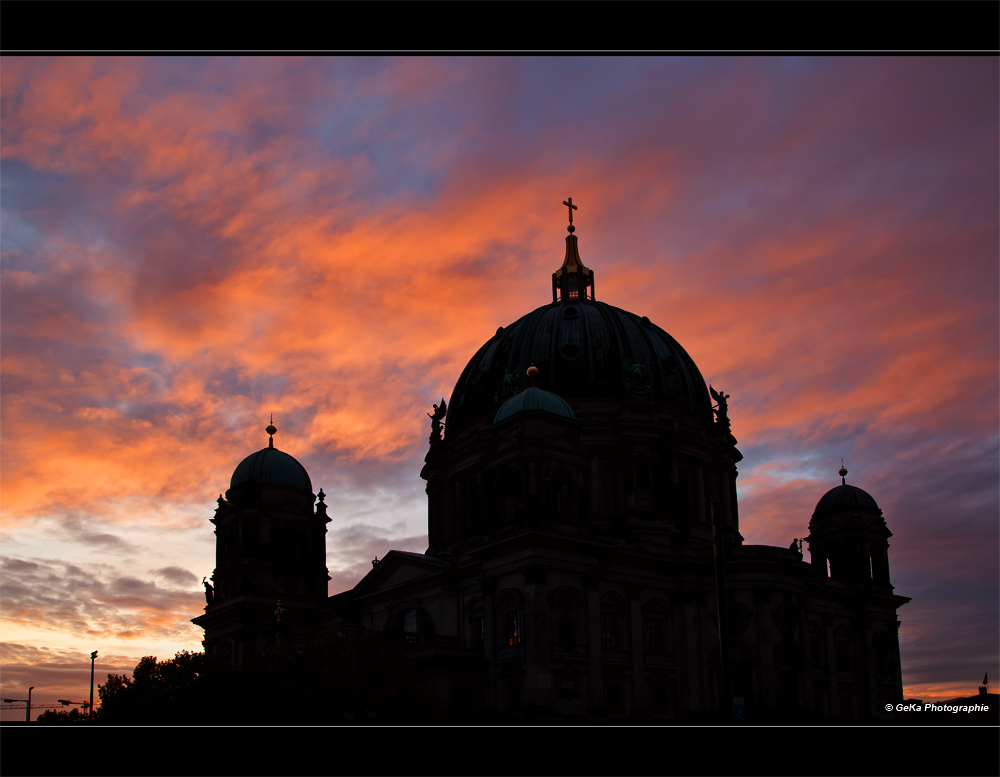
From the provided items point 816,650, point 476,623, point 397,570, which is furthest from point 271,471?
point 816,650

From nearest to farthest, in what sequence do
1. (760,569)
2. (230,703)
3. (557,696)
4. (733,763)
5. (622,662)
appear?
(733,763) → (230,703) → (557,696) → (622,662) → (760,569)

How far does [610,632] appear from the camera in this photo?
61.9 metres

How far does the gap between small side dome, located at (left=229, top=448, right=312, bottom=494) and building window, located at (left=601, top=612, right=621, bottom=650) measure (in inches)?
1257

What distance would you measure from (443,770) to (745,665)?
59.8 meters

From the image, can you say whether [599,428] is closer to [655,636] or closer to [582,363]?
[582,363]

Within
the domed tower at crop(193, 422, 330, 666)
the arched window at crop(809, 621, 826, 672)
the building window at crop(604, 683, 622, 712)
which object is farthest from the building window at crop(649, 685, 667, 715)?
the domed tower at crop(193, 422, 330, 666)

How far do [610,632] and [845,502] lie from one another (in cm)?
3301

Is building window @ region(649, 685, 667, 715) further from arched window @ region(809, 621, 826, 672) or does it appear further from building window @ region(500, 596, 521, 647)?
arched window @ region(809, 621, 826, 672)

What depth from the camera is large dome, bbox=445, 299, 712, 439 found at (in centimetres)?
7775

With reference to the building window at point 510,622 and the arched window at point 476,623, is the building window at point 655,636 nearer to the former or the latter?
the building window at point 510,622

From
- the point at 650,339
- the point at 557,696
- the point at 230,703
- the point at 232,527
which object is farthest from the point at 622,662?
the point at 232,527

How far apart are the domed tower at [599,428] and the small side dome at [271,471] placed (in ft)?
35.7

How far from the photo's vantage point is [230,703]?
168 feet
